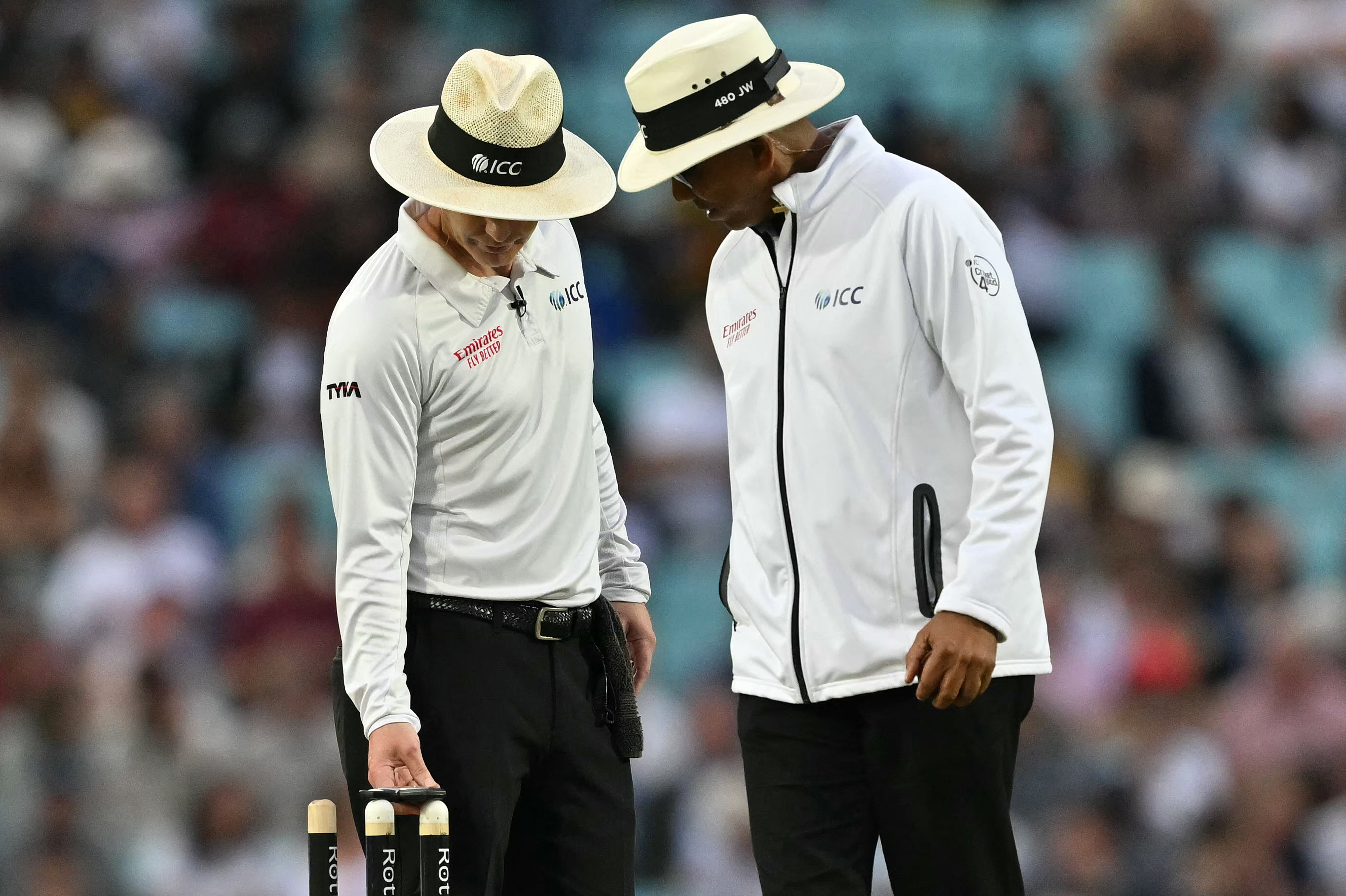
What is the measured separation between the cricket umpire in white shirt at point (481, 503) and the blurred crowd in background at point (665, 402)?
333 centimetres

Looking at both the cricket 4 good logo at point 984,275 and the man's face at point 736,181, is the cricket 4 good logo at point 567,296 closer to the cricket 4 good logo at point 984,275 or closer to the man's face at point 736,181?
the man's face at point 736,181

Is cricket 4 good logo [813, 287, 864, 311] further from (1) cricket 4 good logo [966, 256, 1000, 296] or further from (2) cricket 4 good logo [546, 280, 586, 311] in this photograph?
(2) cricket 4 good logo [546, 280, 586, 311]

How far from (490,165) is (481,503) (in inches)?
23.9

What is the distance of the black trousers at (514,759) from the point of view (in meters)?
3.57

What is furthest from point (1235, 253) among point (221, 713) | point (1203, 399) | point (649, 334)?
point (221, 713)

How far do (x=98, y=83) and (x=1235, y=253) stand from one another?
5.71 meters

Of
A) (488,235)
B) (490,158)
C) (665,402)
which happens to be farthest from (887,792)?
(665,402)

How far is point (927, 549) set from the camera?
3.44m

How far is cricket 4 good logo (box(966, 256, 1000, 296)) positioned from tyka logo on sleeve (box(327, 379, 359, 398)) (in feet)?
3.52

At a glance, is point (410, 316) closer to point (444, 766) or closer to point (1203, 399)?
point (444, 766)

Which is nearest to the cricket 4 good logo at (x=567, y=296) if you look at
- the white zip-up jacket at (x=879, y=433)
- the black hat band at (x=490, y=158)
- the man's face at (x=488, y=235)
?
the man's face at (x=488, y=235)

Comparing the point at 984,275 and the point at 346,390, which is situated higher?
the point at 984,275

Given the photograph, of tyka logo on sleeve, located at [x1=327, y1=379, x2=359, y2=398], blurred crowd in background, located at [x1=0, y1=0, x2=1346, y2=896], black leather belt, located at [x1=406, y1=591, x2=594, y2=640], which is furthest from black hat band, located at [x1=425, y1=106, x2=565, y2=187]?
blurred crowd in background, located at [x1=0, y1=0, x2=1346, y2=896]

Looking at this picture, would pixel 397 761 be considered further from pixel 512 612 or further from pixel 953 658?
pixel 953 658
